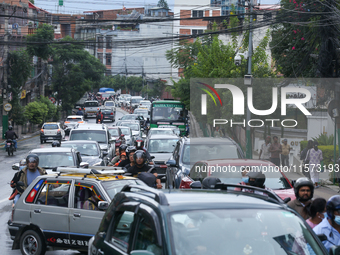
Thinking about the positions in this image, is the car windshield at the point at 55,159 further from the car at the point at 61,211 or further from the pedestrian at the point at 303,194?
the pedestrian at the point at 303,194

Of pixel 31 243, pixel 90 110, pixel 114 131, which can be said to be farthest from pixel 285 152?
pixel 90 110

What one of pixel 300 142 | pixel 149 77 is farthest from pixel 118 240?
pixel 149 77

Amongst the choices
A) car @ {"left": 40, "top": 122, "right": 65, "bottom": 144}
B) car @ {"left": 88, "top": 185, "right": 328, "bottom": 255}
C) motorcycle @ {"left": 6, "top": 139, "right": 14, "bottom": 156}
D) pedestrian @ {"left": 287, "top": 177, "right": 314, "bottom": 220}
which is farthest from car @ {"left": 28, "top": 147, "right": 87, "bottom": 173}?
car @ {"left": 40, "top": 122, "right": 65, "bottom": 144}

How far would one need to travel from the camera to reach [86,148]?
1783 centimetres

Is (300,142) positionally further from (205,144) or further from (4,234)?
(4,234)

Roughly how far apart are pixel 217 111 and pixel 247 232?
21395 mm

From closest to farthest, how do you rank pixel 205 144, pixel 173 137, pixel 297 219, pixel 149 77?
pixel 297 219 < pixel 205 144 < pixel 173 137 < pixel 149 77

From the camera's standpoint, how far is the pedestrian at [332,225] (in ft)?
15.6

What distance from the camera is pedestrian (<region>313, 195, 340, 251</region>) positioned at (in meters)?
4.75

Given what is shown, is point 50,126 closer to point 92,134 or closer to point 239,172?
point 92,134

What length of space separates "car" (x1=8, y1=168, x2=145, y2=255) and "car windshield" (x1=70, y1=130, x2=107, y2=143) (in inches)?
488

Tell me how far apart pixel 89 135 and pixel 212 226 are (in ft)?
57.8

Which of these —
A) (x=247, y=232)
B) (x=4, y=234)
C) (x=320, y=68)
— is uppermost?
(x=320, y=68)

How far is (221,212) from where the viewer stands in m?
3.85
